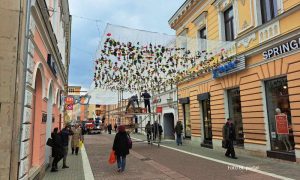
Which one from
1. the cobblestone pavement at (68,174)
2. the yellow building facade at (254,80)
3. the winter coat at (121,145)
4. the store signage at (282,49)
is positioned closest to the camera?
the cobblestone pavement at (68,174)

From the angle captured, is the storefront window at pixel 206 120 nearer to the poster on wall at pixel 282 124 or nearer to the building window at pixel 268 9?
the poster on wall at pixel 282 124

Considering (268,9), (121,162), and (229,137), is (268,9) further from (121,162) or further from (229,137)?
(121,162)

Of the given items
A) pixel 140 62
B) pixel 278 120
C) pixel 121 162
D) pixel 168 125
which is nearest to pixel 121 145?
pixel 121 162

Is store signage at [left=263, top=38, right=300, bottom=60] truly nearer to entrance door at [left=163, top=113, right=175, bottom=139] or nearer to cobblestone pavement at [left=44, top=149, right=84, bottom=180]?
cobblestone pavement at [left=44, top=149, right=84, bottom=180]

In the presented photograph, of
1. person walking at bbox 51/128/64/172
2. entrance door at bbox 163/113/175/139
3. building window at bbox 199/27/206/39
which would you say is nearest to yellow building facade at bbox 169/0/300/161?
building window at bbox 199/27/206/39

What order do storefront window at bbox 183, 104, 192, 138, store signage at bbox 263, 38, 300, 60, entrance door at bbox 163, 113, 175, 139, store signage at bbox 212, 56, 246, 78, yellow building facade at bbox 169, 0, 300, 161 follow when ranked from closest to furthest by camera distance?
store signage at bbox 263, 38, 300, 60, yellow building facade at bbox 169, 0, 300, 161, store signage at bbox 212, 56, 246, 78, storefront window at bbox 183, 104, 192, 138, entrance door at bbox 163, 113, 175, 139

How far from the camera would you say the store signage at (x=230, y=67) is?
1370 centimetres

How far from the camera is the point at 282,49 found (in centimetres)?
1122

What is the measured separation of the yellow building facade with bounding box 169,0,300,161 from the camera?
10922 mm

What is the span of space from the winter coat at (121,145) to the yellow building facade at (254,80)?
5917 millimetres

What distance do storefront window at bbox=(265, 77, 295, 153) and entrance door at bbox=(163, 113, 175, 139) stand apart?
14307 millimetres

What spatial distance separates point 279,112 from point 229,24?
6145 mm

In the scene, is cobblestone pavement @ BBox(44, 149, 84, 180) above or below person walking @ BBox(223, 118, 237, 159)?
below

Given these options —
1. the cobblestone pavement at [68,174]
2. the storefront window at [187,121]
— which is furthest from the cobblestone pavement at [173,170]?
the storefront window at [187,121]
